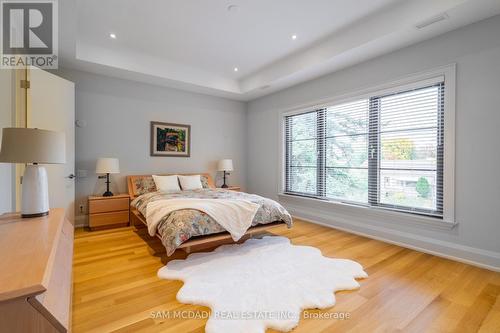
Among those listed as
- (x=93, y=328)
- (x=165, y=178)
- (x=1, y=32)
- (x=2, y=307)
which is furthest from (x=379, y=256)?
(x=1, y=32)

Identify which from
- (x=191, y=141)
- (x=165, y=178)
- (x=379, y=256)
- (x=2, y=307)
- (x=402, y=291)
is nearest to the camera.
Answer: (x=2, y=307)

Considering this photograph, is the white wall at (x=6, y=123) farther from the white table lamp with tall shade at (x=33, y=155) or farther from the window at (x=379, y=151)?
the window at (x=379, y=151)

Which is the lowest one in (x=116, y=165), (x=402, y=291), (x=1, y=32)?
(x=402, y=291)

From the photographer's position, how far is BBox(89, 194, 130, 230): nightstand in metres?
3.79

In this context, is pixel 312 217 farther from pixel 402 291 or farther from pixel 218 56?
pixel 218 56

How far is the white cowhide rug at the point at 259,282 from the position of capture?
1714mm

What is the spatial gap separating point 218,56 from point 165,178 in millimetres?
2352

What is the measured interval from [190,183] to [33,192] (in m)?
2.92

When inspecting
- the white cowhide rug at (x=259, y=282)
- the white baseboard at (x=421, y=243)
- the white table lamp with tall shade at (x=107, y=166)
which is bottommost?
the white cowhide rug at (x=259, y=282)

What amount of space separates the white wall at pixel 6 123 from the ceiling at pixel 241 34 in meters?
0.92

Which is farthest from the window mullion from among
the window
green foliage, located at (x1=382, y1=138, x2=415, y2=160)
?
green foliage, located at (x1=382, y1=138, x2=415, y2=160)

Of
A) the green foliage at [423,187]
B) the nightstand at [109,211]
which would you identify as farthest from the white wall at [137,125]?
the green foliage at [423,187]

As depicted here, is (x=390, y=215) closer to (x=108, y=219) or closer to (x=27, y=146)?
(x=27, y=146)

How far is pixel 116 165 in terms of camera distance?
4.03 metres
